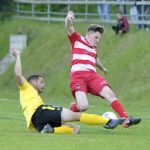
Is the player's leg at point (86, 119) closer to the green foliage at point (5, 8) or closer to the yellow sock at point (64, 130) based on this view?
the yellow sock at point (64, 130)

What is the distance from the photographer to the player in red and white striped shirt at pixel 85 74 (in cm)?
1633

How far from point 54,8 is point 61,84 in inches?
318

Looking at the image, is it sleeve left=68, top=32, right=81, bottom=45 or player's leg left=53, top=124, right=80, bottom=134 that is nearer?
player's leg left=53, top=124, right=80, bottom=134

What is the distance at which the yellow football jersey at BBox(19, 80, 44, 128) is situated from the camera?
15758mm

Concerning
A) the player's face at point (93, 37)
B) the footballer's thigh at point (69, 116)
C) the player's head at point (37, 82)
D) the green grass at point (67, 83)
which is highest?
the player's face at point (93, 37)

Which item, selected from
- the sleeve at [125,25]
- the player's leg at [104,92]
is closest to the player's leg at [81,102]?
the player's leg at [104,92]

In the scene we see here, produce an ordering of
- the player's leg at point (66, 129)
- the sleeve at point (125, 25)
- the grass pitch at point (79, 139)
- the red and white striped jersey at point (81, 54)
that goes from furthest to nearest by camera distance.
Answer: the sleeve at point (125, 25) → the red and white striped jersey at point (81, 54) → the player's leg at point (66, 129) → the grass pitch at point (79, 139)

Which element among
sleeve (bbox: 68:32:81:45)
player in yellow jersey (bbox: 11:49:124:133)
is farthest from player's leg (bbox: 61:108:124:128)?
sleeve (bbox: 68:32:81:45)

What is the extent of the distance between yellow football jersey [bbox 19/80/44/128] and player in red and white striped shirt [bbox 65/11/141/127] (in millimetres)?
895

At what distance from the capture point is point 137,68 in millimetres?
31844

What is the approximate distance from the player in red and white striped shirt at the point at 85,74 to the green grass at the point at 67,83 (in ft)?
1.82

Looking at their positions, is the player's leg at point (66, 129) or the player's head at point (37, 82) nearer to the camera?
the player's leg at point (66, 129)

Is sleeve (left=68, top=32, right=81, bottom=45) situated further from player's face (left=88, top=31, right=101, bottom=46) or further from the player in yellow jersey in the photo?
the player in yellow jersey

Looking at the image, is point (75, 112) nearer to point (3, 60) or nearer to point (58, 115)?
point (58, 115)
